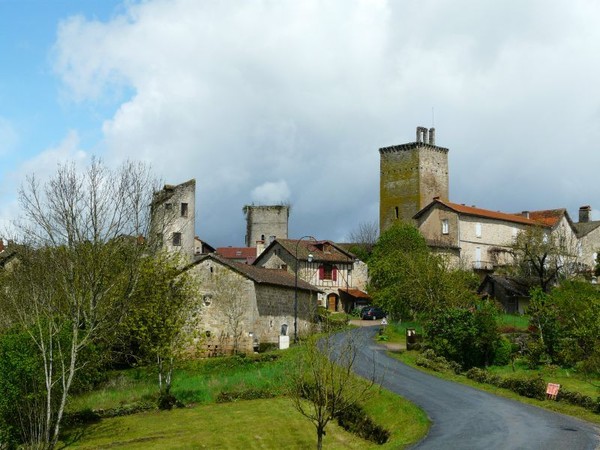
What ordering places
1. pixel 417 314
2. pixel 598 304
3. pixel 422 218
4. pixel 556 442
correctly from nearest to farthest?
pixel 556 442, pixel 598 304, pixel 417 314, pixel 422 218

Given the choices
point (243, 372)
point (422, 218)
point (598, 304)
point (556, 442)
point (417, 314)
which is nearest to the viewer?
point (556, 442)

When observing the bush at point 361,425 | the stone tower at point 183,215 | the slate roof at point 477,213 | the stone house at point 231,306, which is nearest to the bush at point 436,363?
the stone house at point 231,306

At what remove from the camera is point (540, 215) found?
7994cm

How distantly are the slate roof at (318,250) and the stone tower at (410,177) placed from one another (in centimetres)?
1419

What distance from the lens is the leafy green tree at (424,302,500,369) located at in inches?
1543

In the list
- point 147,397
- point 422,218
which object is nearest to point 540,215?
point 422,218

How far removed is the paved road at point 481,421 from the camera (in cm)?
2130

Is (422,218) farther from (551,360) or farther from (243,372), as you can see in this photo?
(243,372)

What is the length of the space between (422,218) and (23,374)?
5459 centimetres

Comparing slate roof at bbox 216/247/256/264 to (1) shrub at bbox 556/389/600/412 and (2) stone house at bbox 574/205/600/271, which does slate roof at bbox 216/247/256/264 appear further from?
(1) shrub at bbox 556/389/600/412

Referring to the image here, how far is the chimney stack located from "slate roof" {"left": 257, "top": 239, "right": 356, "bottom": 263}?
32193 mm

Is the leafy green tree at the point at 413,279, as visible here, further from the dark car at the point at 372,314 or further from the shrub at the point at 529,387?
the shrub at the point at 529,387

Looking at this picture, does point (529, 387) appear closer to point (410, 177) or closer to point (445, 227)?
point (445, 227)

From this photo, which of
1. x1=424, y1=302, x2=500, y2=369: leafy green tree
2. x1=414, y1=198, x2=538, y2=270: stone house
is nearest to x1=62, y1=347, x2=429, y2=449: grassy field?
x1=424, y1=302, x2=500, y2=369: leafy green tree
